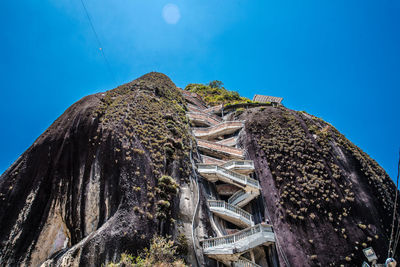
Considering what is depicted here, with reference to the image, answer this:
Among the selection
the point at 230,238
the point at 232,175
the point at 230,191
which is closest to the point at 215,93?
the point at 230,191

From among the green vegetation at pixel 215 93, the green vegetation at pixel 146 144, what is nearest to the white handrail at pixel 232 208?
the green vegetation at pixel 146 144

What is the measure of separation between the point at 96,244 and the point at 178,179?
9039mm

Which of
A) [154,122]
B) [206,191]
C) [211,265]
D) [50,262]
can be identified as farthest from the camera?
[154,122]

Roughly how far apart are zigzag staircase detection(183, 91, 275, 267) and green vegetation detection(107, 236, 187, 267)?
11.2 ft

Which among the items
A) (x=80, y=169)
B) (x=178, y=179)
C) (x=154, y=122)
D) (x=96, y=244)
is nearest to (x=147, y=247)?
(x=96, y=244)

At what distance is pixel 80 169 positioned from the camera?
66.0 feet

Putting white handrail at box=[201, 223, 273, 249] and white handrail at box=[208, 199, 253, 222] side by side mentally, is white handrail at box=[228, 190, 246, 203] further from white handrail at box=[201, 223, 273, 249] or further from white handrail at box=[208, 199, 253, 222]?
white handrail at box=[201, 223, 273, 249]

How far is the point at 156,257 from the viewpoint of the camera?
50.2 ft

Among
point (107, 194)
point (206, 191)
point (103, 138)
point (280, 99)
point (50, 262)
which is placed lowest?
point (50, 262)

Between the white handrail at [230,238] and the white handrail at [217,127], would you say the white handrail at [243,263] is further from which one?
the white handrail at [217,127]

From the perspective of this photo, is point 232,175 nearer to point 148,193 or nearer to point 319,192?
point 319,192

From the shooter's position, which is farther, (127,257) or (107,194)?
(107,194)

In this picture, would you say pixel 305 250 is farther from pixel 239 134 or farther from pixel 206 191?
pixel 239 134

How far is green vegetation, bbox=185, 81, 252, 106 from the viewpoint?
173ft
